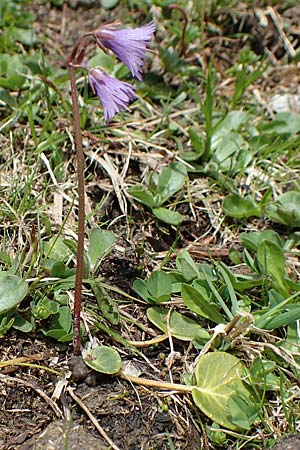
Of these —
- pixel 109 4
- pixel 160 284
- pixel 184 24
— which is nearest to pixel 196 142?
pixel 184 24

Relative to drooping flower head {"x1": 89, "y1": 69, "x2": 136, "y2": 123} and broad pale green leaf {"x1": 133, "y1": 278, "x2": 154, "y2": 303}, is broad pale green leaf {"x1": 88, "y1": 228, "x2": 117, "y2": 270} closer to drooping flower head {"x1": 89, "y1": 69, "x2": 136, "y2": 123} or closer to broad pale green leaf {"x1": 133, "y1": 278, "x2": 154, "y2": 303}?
broad pale green leaf {"x1": 133, "y1": 278, "x2": 154, "y2": 303}

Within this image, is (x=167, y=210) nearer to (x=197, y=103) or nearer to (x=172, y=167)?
(x=172, y=167)

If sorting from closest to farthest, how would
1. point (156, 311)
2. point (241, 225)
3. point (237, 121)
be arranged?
point (156, 311)
point (241, 225)
point (237, 121)

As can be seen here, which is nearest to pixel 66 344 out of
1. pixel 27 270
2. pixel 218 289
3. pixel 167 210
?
pixel 27 270

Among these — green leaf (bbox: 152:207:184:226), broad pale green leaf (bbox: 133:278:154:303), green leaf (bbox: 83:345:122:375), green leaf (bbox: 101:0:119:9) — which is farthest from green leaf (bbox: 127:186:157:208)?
green leaf (bbox: 101:0:119:9)

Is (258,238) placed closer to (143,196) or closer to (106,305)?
(143,196)

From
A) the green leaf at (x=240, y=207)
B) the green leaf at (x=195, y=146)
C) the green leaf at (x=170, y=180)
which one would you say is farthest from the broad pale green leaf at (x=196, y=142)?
the green leaf at (x=240, y=207)
